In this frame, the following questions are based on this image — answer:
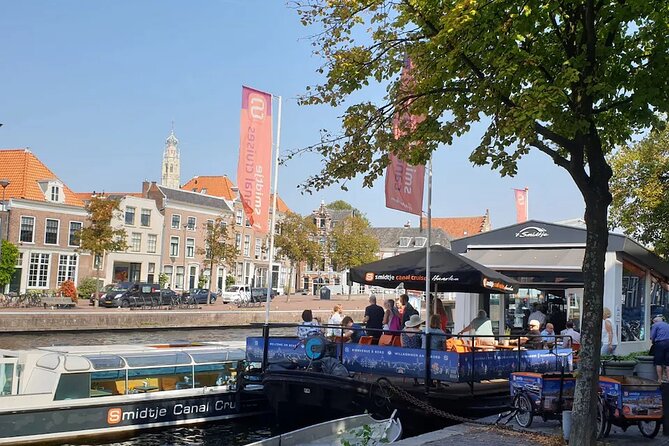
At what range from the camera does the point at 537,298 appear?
24.5m

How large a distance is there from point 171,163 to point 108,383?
128996mm

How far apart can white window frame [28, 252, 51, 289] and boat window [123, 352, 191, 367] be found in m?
41.3

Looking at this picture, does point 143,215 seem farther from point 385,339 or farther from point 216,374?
point 385,339

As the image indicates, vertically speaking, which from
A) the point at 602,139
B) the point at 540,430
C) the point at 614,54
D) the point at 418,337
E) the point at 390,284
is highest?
the point at 614,54

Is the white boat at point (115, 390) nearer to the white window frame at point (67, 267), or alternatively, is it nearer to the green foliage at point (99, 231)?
the green foliage at point (99, 231)

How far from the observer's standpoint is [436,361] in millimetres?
11867

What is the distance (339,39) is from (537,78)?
318cm

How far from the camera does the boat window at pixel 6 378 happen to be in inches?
546

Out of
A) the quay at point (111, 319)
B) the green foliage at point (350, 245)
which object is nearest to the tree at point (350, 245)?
the green foliage at point (350, 245)

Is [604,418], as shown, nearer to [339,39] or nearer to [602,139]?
[602,139]

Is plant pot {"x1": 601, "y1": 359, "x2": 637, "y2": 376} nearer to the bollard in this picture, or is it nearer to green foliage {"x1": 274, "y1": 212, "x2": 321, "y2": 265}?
the bollard

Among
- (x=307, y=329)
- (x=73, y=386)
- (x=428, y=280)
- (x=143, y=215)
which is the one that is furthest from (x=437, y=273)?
(x=143, y=215)

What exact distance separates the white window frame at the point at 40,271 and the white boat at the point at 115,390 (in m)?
40.4

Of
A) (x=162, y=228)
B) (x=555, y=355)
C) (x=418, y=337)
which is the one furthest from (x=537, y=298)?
(x=162, y=228)
